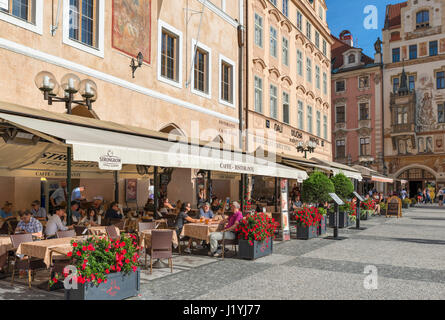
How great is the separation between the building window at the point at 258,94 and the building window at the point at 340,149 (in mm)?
27020

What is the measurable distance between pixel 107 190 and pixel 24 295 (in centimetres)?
1339

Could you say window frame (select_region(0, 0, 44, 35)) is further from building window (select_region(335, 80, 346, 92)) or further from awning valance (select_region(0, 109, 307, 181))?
building window (select_region(335, 80, 346, 92))

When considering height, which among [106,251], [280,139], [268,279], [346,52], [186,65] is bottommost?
[268,279]

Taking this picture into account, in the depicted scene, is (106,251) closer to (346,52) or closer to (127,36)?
(127,36)

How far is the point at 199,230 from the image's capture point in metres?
9.87

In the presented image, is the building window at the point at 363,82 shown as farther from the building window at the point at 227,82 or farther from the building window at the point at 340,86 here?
the building window at the point at 227,82

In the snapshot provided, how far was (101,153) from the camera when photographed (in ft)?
21.2

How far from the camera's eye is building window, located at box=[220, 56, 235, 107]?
20.0 m

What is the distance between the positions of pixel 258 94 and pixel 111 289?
1806cm

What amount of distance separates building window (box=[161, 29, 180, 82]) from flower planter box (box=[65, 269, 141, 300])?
1114 centimetres

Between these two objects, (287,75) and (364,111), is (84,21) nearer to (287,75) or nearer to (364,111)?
(287,75)

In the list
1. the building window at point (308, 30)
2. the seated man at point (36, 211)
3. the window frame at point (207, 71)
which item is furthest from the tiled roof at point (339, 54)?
the seated man at point (36, 211)

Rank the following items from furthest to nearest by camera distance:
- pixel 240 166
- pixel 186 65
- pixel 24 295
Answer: pixel 186 65 → pixel 240 166 → pixel 24 295

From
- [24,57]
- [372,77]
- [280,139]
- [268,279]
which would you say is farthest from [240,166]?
[372,77]
